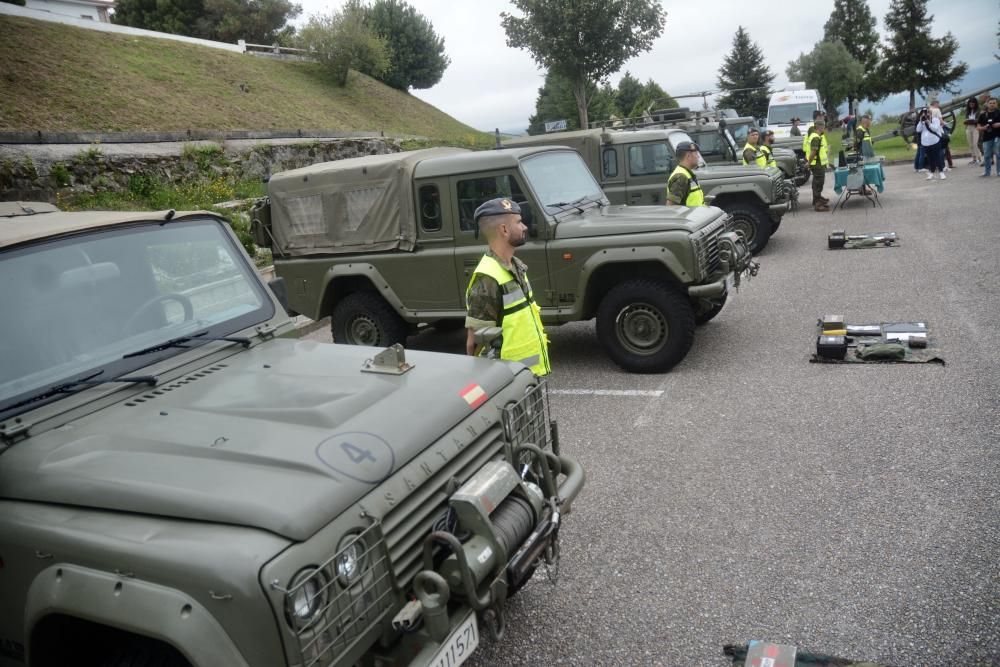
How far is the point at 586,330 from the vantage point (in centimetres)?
820

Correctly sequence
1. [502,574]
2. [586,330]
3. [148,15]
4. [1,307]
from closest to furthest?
[502,574] < [1,307] < [586,330] < [148,15]

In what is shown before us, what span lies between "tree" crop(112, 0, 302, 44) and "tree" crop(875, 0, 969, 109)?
3564 cm

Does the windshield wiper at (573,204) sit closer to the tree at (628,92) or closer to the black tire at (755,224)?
the black tire at (755,224)

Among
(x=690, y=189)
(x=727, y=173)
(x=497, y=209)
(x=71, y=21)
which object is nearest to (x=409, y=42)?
(x=71, y=21)

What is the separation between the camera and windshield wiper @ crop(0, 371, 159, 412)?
8.78 ft

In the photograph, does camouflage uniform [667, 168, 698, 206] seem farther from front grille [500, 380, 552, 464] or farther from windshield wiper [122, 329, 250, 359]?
windshield wiper [122, 329, 250, 359]

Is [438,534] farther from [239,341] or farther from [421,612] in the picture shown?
[239,341]

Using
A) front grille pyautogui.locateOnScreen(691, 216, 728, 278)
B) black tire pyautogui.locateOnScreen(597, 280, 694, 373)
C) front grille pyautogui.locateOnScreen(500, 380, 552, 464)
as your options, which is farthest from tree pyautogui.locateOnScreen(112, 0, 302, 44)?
front grille pyautogui.locateOnScreen(500, 380, 552, 464)

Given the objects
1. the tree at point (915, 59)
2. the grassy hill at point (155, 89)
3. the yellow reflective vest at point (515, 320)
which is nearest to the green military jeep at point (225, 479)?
the yellow reflective vest at point (515, 320)

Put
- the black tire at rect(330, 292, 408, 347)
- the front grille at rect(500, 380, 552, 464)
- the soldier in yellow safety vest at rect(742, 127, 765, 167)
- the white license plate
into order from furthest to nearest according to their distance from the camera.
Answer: the soldier in yellow safety vest at rect(742, 127, 765, 167), the black tire at rect(330, 292, 408, 347), the front grille at rect(500, 380, 552, 464), the white license plate

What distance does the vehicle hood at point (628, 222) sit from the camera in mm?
6281

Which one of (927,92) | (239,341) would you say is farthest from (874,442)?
(927,92)

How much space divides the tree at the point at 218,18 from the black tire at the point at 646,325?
4321 centimetres

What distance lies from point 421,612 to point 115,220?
229 cm
